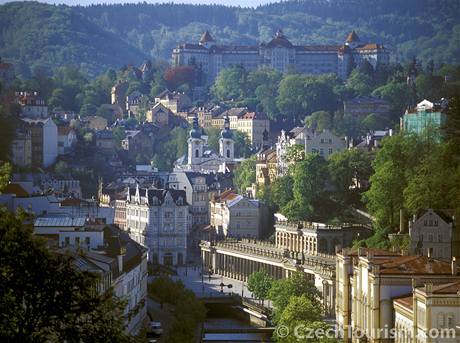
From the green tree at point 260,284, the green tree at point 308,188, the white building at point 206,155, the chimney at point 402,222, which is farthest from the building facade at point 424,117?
the chimney at point 402,222

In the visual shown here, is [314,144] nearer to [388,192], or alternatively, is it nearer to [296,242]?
[296,242]

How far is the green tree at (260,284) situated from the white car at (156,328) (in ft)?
73.0

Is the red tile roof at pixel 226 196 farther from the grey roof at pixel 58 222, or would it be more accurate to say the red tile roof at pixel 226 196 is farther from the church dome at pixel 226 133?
the grey roof at pixel 58 222

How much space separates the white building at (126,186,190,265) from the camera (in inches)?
5162

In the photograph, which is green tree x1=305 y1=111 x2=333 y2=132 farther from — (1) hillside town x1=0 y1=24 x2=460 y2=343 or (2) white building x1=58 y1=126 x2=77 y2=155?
(2) white building x1=58 y1=126 x2=77 y2=155

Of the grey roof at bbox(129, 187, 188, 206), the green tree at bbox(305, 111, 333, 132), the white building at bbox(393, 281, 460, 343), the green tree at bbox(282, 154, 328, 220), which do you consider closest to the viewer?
the white building at bbox(393, 281, 460, 343)

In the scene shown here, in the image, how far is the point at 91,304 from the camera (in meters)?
39.5

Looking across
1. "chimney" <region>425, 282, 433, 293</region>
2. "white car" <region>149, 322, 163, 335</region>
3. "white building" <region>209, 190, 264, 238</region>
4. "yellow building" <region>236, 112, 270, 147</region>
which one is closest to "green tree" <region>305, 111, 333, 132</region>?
"yellow building" <region>236, 112, 270, 147</region>

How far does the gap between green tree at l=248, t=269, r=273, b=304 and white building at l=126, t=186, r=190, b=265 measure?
22979 millimetres

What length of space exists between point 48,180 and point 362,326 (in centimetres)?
6503

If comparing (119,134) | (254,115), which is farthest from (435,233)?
(254,115)

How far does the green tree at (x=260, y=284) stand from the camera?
4055 inches

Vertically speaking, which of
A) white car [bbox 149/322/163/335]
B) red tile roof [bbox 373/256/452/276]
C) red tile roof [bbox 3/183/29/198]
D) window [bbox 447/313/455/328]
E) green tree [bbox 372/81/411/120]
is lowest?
white car [bbox 149/322/163/335]

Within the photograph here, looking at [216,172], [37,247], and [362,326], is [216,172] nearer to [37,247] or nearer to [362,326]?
[362,326]
